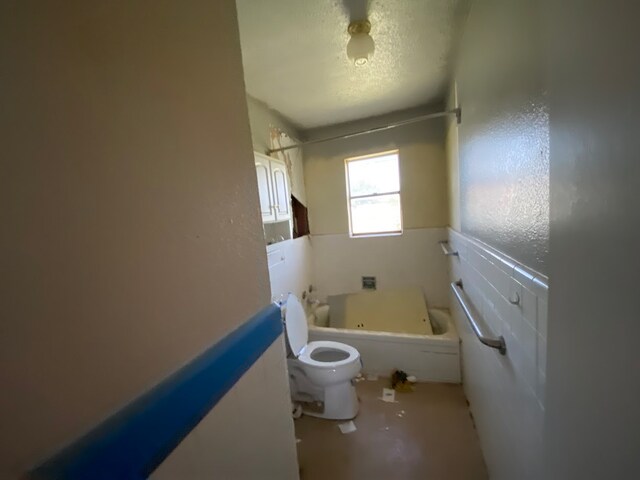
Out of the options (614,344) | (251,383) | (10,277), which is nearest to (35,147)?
(10,277)

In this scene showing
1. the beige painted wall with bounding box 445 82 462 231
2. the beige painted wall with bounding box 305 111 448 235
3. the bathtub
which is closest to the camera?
the beige painted wall with bounding box 445 82 462 231

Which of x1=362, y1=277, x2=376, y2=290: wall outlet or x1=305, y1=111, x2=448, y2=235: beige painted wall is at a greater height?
x1=305, y1=111, x2=448, y2=235: beige painted wall

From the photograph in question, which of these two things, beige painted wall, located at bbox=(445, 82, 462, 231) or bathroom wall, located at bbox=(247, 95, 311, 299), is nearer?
beige painted wall, located at bbox=(445, 82, 462, 231)

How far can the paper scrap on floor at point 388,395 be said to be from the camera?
1.97m

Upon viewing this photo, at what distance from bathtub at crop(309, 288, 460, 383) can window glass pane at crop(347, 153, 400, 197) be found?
3.76 feet

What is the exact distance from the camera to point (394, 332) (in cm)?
245

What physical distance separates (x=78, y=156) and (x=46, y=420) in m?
0.33

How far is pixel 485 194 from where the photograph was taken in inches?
48.4

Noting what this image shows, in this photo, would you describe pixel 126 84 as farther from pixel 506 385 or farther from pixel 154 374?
pixel 506 385

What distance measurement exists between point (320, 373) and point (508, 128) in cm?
171

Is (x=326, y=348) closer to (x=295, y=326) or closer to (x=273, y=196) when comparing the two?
(x=295, y=326)

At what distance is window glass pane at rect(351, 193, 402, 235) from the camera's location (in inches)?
113

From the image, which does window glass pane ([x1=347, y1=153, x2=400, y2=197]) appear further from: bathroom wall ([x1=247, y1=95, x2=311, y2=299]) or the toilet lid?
the toilet lid

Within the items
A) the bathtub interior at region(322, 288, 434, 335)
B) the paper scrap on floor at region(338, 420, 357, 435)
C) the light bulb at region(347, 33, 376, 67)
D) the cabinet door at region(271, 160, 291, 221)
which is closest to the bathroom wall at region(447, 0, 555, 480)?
the light bulb at region(347, 33, 376, 67)
